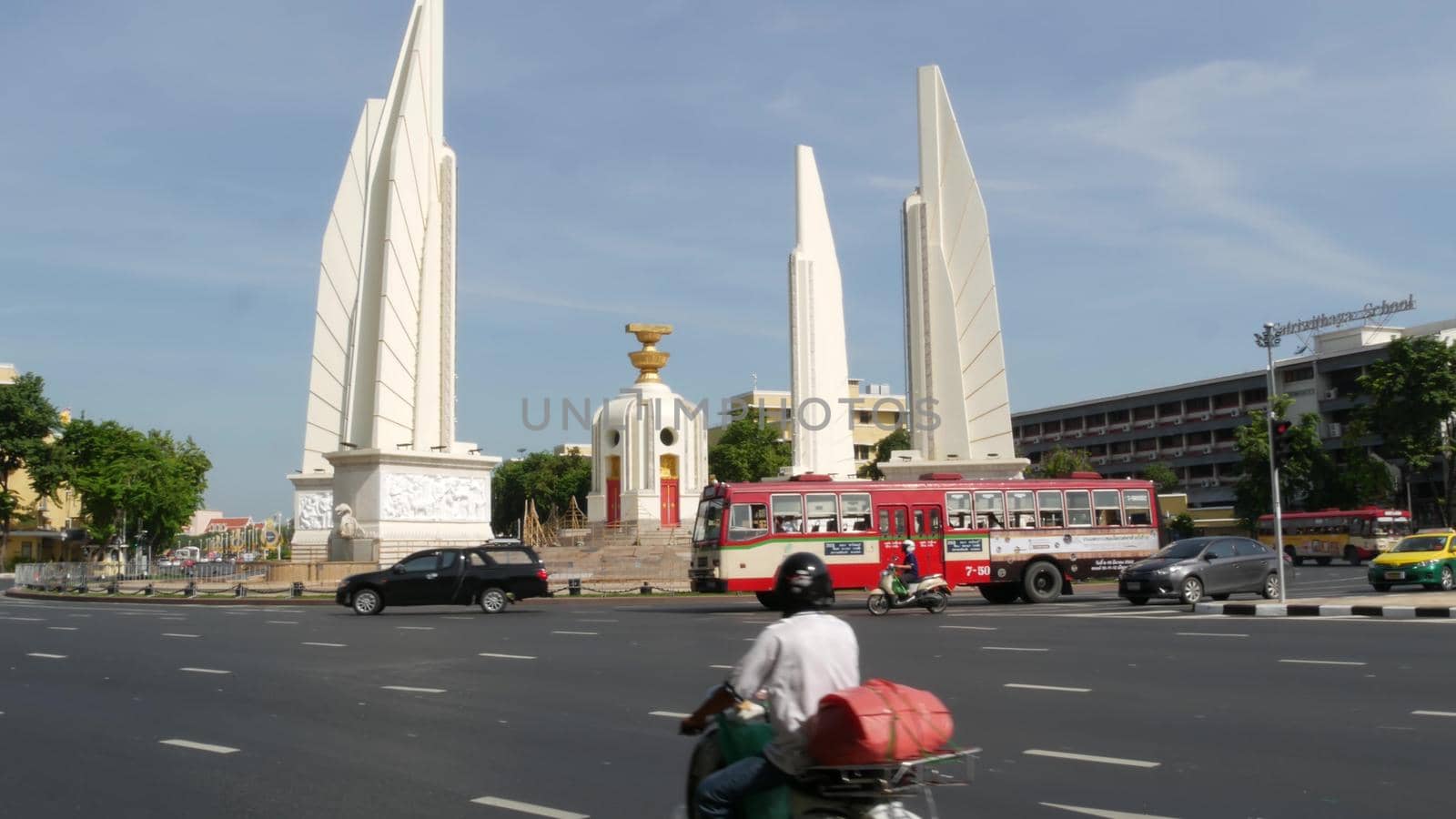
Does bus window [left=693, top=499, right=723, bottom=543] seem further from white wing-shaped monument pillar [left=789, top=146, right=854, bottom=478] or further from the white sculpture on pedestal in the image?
the white sculpture on pedestal

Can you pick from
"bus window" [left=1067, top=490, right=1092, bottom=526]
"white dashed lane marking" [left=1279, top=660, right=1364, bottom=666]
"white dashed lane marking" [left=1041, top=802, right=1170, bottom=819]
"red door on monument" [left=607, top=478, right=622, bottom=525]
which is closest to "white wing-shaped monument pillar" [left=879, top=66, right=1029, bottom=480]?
"bus window" [left=1067, top=490, right=1092, bottom=526]

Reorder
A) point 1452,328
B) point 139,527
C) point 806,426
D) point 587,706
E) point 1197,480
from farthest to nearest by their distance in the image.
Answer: point 1197,480 → point 1452,328 → point 139,527 → point 806,426 → point 587,706

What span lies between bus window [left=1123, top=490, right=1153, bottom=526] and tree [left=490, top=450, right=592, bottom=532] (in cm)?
6679

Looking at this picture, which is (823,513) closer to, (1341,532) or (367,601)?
(367,601)

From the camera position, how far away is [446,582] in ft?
79.3

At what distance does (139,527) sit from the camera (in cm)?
6016

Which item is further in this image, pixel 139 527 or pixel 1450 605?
pixel 139 527

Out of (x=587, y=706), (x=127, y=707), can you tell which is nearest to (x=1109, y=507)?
(x=587, y=706)

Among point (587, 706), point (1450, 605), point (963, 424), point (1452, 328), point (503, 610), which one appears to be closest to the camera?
point (587, 706)

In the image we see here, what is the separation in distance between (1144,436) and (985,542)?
58640 mm

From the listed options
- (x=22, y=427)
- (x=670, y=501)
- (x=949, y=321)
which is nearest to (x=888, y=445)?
(x=670, y=501)

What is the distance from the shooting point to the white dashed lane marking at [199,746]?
8.14 m

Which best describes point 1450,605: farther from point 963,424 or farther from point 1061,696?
point 963,424

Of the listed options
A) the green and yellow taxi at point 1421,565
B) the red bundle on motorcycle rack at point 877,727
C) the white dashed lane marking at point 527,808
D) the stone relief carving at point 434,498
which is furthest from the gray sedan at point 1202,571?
the stone relief carving at point 434,498
